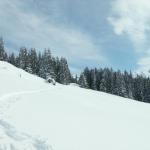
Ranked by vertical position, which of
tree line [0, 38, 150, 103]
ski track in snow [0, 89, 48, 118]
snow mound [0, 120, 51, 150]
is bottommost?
snow mound [0, 120, 51, 150]

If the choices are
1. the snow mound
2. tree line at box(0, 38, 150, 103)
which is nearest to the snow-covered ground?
the snow mound

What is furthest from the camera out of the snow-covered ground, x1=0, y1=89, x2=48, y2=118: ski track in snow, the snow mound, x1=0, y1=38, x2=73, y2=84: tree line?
x1=0, y1=38, x2=73, y2=84: tree line

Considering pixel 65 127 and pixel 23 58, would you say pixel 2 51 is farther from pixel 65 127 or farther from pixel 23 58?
pixel 65 127

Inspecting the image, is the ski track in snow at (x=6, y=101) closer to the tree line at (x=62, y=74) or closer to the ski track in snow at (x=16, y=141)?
the ski track in snow at (x=16, y=141)

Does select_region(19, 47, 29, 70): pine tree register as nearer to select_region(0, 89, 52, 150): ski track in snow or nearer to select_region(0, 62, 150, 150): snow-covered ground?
select_region(0, 62, 150, 150): snow-covered ground

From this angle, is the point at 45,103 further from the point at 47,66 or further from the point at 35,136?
the point at 47,66

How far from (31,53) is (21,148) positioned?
303 ft

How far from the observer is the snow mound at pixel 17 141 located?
12539 mm

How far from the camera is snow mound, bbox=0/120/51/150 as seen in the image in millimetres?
12539

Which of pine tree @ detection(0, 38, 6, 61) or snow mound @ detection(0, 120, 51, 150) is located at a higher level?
pine tree @ detection(0, 38, 6, 61)

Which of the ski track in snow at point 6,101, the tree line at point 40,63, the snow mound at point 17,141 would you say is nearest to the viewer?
the snow mound at point 17,141

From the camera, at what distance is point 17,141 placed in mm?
13125

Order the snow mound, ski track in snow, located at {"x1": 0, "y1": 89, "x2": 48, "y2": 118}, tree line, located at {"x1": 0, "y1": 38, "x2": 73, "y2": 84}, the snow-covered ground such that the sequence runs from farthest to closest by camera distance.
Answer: tree line, located at {"x1": 0, "y1": 38, "x2": 73, "y2": 84} < ski track in snow, located at {"x1": 0, "y1": 89, "x2": 48, "y2": 118} < the snow-covered ground < the snow mound

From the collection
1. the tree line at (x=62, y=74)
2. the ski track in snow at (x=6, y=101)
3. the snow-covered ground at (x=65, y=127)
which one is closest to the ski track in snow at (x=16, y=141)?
the snow-covered ground at (x=65, y=127)
